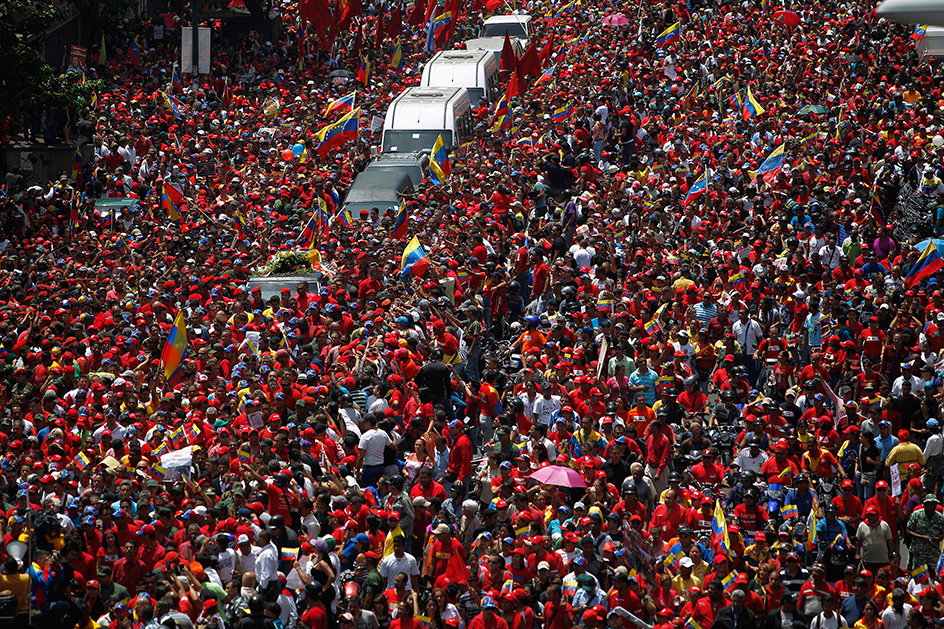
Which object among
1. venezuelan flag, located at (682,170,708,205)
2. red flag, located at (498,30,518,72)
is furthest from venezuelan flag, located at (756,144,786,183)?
red flag, located at (498,30,518,72)

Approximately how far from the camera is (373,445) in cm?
1443

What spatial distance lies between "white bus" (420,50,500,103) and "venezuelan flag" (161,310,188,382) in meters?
15.2

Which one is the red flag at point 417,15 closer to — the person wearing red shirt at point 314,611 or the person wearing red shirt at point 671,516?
the person wearing red shirt at point 671,516

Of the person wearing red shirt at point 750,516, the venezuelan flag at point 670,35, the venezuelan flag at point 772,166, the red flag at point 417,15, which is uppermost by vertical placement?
the red flag at point 417,15

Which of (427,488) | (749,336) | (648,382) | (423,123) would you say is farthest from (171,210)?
(427,488)

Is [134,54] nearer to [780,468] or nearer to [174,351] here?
[174,351]

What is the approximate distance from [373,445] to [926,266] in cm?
873

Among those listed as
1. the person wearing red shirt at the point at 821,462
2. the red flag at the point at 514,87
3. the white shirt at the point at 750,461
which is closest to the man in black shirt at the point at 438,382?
the white shirt at the point at 750,461

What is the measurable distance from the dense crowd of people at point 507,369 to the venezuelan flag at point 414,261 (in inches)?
3.5

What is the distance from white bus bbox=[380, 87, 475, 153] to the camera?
2773cm

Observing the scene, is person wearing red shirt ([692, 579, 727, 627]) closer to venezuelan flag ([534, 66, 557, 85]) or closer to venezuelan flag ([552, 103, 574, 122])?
venezuelan flag ([552, 103, 574, 122])

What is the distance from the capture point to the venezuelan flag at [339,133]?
2781cm

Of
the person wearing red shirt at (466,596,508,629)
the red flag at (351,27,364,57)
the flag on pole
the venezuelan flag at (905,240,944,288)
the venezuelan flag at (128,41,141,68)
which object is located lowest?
the person wearing red shirt at (466,596,508,629)

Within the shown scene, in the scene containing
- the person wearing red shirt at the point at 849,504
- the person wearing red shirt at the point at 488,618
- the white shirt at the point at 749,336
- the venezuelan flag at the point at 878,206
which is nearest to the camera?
the person wearing red shirt at the point at 488,618
